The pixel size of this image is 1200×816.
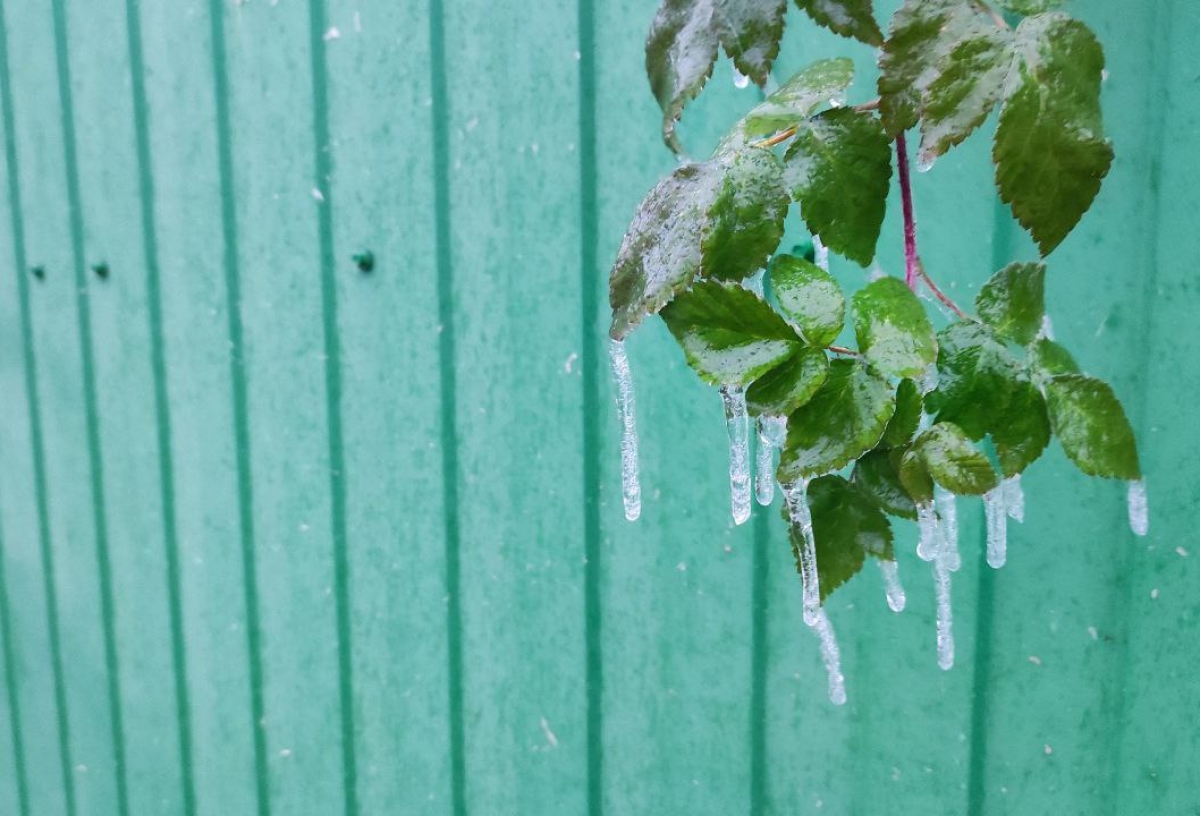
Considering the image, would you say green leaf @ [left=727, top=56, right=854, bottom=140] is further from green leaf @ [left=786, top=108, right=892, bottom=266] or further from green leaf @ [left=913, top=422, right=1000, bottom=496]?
green leaf @ [left=913, top=422, right=1000, bottom=496]

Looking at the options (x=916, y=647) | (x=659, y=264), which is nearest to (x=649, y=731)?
Answer: (x=916, y=647)

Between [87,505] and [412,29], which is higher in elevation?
[412,29]

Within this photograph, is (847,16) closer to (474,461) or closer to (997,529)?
(997,529)

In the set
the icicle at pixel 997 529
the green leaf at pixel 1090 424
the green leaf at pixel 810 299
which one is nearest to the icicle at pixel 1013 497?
the icicle at pixel 997 529

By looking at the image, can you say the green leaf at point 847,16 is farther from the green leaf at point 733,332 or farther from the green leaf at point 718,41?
the green leaf at point 733,332

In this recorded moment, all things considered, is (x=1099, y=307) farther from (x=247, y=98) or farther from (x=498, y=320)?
(x=247, y=98)

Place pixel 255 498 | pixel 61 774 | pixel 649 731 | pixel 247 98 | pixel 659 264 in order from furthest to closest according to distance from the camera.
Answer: pixel 61 774 < pixel 255 498 < pixel 247 98 < pixel 649 731 < pixel 659 264

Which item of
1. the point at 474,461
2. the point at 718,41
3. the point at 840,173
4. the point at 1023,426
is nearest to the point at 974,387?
the point at 1023,426
